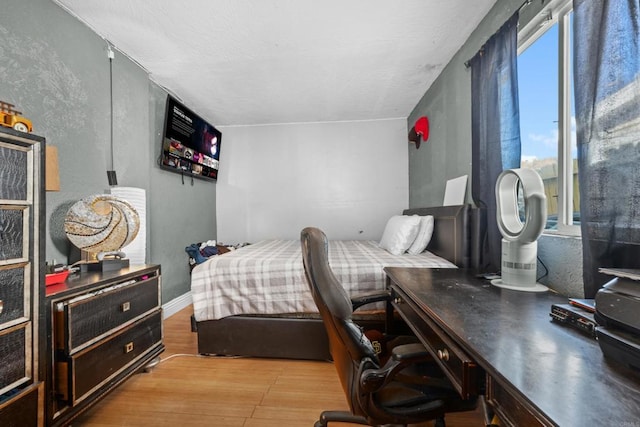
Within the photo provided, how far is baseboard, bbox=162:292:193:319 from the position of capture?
3.06 metres

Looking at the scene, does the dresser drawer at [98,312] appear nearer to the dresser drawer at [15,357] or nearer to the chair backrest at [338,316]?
the dresser drawer at [15,357]

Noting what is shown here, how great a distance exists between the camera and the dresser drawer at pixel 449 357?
0.75 meters

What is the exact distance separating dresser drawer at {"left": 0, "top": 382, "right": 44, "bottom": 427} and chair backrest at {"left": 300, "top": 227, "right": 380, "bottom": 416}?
4.22ft

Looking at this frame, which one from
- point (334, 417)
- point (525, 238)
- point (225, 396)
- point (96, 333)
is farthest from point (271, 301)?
point (525, 238)

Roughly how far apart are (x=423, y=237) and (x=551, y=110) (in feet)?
4.41


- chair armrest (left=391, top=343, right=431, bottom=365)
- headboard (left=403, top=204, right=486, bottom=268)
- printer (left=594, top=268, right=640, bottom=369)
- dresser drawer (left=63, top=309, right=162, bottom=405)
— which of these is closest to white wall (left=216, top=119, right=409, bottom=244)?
headboard (left=403, top=204, right=486, bottom=268)

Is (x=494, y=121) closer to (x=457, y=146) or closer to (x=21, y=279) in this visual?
(x=457, y=146)

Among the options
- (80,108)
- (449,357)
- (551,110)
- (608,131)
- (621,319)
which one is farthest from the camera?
(80,108)

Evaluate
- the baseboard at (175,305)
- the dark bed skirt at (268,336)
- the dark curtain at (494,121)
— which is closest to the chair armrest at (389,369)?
the dark curtain at (494,121)

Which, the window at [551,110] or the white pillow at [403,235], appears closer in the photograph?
the window at [551,110]

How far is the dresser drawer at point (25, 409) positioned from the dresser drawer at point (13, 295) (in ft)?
1.00

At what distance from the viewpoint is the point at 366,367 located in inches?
36.7

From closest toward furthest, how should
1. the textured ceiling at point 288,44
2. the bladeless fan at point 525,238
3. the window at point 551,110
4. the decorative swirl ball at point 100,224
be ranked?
1. the bladeless fan at point 525,238
2. the window at point 551,110
3. the decorative swirl ball at point 100,224
4. the textured ceiling at point 288,44

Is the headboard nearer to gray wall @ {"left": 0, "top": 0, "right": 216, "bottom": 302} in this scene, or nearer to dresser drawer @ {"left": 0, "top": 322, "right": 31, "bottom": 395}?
dresser drawer @ {"left": 0, "top": 322, "right": 31, "bottom": 395}
